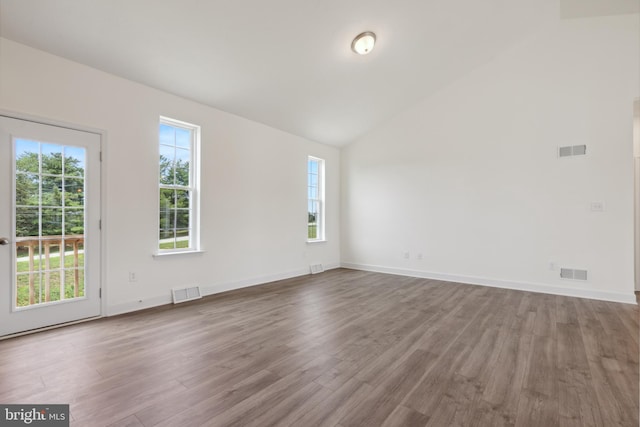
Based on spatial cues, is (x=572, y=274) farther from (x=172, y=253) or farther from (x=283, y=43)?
(x=172, y=253)

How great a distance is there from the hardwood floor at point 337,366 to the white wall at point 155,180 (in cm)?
60

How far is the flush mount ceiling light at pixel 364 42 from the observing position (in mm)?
3814

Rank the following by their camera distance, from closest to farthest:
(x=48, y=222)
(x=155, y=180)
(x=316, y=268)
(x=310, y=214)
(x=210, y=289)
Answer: (x=48, y=222) → (x=155, y=180) → (x=210, y=289) → (x=316, y=268) → (x=310, y=214)

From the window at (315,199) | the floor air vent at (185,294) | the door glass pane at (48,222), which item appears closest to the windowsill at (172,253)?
the floor air vent at (185,294)

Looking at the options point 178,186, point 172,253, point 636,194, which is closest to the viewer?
point 172,253

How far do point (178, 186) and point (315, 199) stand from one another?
9.80 ft

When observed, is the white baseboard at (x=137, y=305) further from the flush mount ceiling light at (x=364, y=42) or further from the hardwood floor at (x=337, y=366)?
the flush mount ceiling light at (x=364, y=42)

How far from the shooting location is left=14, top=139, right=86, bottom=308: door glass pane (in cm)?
294

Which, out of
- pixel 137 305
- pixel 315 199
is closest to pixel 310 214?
pixel 315 199

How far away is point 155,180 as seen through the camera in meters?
3.82

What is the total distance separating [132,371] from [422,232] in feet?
16.2

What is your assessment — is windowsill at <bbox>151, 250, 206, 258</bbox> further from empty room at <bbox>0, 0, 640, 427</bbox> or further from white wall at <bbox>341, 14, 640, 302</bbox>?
white wall at <bbox>341, 14, 640, 302</bbox>

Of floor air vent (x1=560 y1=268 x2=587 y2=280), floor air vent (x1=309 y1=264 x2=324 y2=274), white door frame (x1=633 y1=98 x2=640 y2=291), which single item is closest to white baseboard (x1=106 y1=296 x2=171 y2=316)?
floor air vent (x1=309 y1=264 x2=324 y2=274)

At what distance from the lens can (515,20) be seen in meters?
4.29
